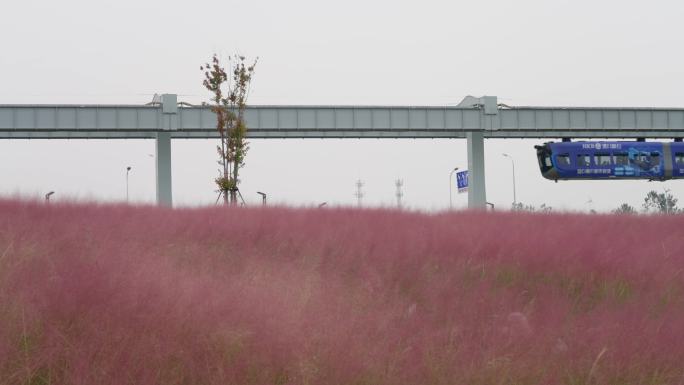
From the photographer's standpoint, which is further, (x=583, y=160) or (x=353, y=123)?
(x=353, y=123)

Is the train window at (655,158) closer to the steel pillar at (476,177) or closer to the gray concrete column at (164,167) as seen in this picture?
the steel pillar at (476,177)

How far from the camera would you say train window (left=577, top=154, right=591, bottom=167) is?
30188mm

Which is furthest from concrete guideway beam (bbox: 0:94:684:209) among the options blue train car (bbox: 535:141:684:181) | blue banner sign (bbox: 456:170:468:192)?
blue train car (bbox: 535:141:684:181)

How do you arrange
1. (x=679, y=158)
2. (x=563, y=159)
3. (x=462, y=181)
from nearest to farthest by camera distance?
(x=563, y=159), (x=679, y=158), (x=462, y=181)

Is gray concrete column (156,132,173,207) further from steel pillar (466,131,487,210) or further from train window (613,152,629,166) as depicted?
train window (613,152,629,166)

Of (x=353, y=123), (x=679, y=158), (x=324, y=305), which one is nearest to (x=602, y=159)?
(x=679, y=158)

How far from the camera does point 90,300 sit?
5.34m

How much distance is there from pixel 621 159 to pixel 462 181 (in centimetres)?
909

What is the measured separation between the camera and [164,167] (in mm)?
32531

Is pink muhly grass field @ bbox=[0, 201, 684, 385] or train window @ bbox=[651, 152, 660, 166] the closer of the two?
pink muhly grass field @ bbox=[0, 201, 684, 385]

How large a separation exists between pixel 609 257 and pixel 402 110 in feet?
87.7

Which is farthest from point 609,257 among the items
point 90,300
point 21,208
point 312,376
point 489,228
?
point 21,208

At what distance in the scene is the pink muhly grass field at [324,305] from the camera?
4.90 metres

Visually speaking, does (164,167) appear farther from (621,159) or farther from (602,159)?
(621,159)
